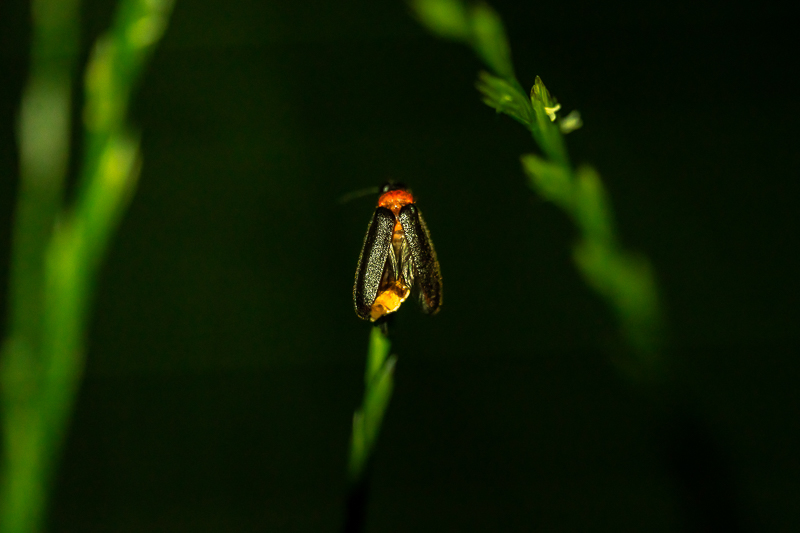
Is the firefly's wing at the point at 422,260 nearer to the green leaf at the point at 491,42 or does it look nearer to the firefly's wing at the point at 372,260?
the firefly's wing at the point at 372,260

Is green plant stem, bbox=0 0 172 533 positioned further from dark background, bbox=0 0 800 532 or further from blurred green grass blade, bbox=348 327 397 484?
dark background, bbox=0 0 800 532

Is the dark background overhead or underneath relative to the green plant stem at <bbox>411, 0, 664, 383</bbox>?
overhead

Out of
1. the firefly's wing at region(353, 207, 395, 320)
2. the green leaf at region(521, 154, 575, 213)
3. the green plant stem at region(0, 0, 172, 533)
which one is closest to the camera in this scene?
the green plant stem at region(0, 0, 172, 533)

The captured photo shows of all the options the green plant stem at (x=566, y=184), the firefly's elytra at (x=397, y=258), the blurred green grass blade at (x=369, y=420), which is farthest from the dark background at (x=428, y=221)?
the blurred green grass blade at (x=369, y=420)

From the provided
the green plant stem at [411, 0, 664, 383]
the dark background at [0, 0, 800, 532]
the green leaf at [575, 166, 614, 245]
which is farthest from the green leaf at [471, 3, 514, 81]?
the dark background at [0, 0, 800, 532]

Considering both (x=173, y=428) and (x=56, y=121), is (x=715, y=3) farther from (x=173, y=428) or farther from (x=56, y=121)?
(x=173, y=428)

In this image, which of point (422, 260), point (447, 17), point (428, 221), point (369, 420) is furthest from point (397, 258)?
point (428, 221)

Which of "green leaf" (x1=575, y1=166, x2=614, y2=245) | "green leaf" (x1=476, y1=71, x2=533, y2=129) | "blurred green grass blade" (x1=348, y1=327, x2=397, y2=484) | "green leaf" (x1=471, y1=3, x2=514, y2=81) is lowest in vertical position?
"blurred green grass blade" (x1=348, y1=327, x2=397, y2=484)
